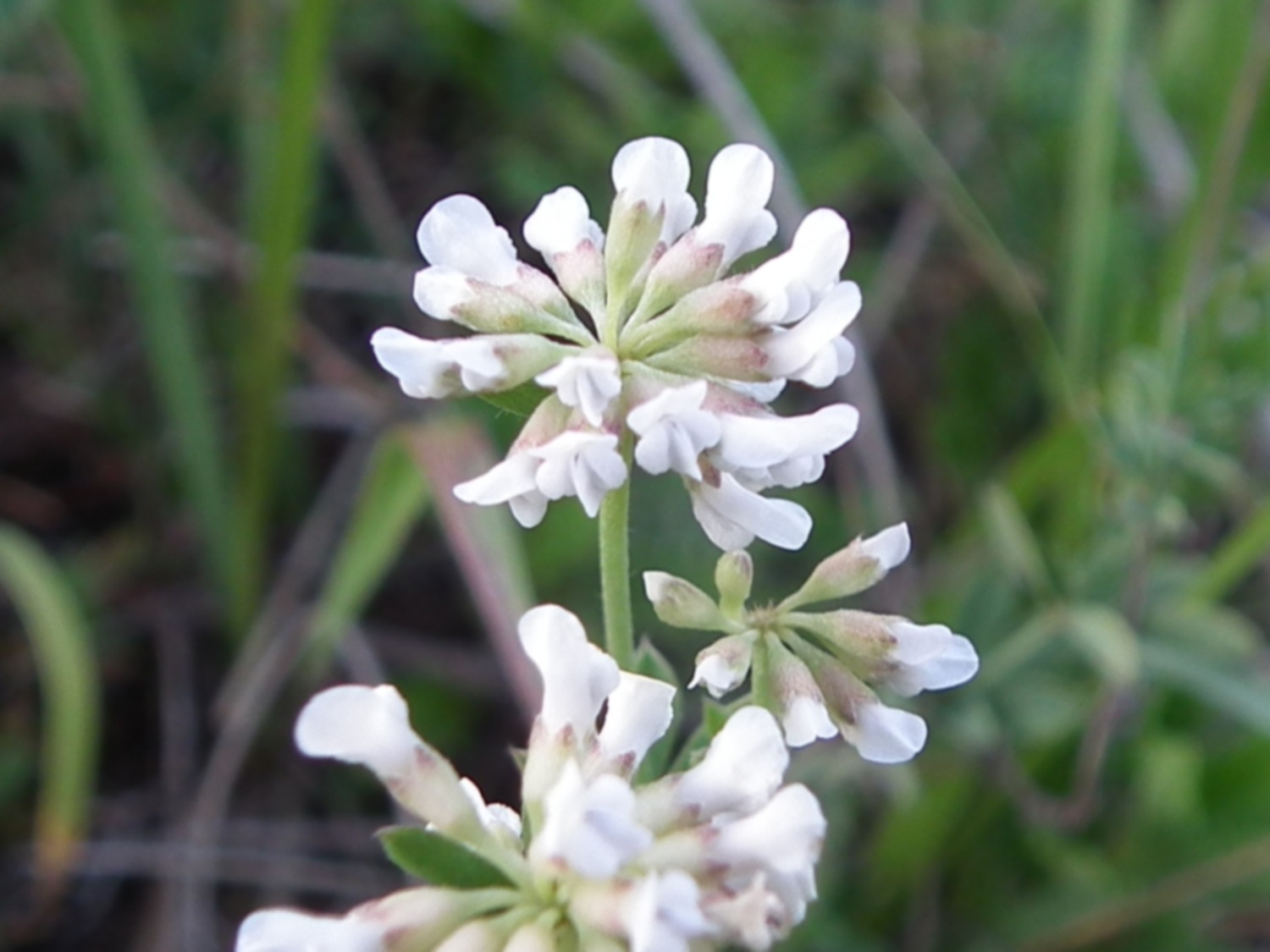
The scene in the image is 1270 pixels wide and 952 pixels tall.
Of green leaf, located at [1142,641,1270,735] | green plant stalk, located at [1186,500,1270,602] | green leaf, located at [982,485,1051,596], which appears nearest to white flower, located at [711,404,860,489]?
green leaf, located at [982,485,1051,596]

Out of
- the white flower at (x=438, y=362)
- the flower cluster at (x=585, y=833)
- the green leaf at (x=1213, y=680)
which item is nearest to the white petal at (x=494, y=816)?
the flower cluster at (x=585, y=833)

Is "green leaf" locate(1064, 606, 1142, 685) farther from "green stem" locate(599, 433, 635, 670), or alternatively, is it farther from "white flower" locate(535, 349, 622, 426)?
"white flower" locate(535, 349, 622, 426)

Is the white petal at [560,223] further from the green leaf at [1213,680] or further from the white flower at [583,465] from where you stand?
the green leaf at [1213,680]

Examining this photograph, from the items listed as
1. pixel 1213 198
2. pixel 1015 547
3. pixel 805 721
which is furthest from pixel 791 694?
pixel 1213 198

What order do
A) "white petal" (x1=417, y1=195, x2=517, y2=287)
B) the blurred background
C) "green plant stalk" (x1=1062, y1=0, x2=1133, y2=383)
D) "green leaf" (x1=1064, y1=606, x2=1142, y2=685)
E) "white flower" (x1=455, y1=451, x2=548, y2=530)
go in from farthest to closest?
"green plant stalk" (x1=1062, y1=0, x2=1133, y2=383)
the blurred background
"green leaf" (x1=1064, y1=606, x2=1142, y2=685)
"white petal" (x1=417, y1=195, x2=517, y2=287)
"white flower" (x1=455, y1=451, x2=548, y2=530)

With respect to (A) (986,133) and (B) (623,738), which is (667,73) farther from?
(B) (623,738)

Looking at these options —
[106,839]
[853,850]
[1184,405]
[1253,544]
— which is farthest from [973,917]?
[106,839]
